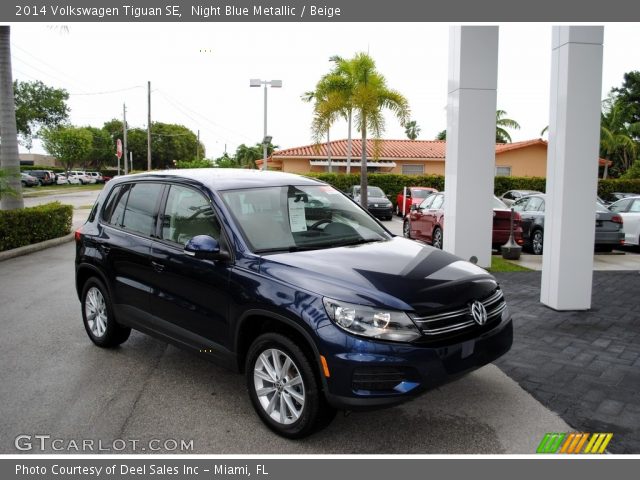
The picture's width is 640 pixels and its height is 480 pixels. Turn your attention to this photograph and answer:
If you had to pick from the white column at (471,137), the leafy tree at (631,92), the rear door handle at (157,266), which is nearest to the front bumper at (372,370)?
the rear door handle at (157,266)

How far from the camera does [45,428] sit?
4.04m

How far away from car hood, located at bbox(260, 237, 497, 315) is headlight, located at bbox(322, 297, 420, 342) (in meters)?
0.05

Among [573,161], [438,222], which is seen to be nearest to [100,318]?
[573,161]

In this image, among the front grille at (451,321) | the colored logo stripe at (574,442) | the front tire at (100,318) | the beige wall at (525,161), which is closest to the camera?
the front grille at (451,321)

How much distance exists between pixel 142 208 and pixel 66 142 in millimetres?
64027

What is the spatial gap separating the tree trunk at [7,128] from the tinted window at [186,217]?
1067cm

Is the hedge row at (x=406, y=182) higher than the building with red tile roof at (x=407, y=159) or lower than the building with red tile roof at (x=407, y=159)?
lower

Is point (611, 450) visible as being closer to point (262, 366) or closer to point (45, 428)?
point (262, 366)

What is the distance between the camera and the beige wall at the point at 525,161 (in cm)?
3709

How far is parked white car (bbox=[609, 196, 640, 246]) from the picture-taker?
45.0 feet

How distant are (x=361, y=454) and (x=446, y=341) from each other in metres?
0.90

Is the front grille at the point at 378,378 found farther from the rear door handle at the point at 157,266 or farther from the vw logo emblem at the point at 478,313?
the rear door handle at the point at 157,266

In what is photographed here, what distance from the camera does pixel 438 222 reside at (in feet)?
42.5
